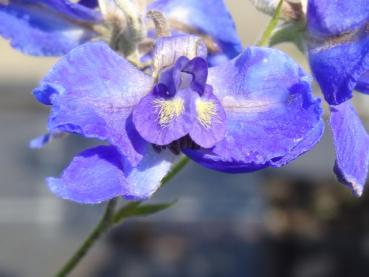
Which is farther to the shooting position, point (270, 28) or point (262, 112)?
point (270, 28)

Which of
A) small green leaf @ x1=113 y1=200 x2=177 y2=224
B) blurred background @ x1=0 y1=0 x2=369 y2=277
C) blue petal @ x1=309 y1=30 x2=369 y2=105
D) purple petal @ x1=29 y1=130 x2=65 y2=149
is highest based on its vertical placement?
blue petal @ x1=309 y1=30 x2=369 y2=105

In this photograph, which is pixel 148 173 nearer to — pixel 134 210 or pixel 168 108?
pixel 168 108

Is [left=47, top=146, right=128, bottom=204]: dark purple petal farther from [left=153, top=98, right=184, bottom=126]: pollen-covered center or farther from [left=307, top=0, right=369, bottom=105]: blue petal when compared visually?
[left=307, top=0, right=369, bottom=105]: blue petal

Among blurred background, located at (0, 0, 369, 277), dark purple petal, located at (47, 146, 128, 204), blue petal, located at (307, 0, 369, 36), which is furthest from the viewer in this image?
blurred background, located at (0, 0, 369, 277)

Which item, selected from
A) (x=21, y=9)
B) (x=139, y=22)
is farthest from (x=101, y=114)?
(x=21, y=9)

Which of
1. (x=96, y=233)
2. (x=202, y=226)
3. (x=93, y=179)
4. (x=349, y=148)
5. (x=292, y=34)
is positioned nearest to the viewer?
(x=93, y=179)

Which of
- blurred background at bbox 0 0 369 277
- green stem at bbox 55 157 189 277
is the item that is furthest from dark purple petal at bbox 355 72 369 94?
blurred background at bbox 0 0 369 277

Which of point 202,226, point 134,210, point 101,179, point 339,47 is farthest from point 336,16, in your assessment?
point 202,226

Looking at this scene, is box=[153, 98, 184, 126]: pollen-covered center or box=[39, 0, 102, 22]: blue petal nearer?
box=[153, 98, 184, 126]: pollen-covered center

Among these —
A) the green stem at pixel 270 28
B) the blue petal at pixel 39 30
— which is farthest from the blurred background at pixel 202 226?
the green stem at pixel 270 28
